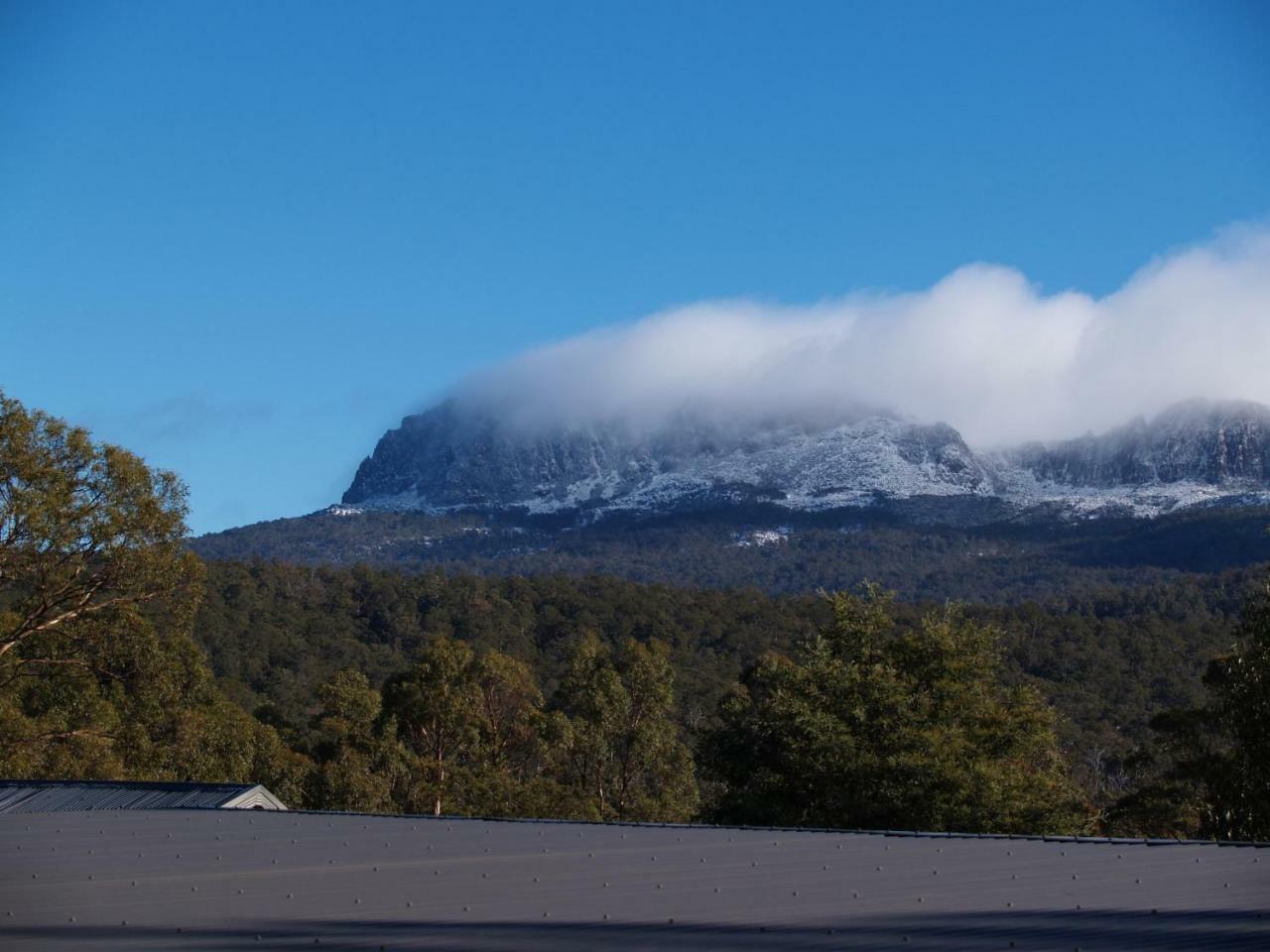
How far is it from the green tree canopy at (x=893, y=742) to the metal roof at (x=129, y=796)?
13.4m

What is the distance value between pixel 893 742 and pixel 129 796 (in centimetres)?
1605

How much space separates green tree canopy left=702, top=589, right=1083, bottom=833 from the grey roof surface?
45.5 feet

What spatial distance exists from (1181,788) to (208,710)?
88.7ft

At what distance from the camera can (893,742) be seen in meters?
29.8

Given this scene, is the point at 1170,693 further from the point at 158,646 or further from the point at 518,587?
the point at 158,646

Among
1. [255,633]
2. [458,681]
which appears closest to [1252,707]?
[458,681]

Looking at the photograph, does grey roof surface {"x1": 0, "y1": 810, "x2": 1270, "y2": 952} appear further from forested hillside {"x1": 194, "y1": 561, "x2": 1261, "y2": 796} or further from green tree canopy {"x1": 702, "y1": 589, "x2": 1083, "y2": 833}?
forested hillside {"x1": 194, "y1": 561, "x2": 1261, "y2": 796}

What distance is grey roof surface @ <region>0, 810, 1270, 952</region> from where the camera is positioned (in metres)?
8.41

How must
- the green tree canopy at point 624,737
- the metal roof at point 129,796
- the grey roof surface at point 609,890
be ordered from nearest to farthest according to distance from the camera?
the grey roof surface at point 609,890 → the metal roof at point 129,796 → the green tree canopy at point 624,737

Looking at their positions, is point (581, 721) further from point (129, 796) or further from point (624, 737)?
point (129, 796)

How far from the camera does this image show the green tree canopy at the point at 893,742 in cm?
2858

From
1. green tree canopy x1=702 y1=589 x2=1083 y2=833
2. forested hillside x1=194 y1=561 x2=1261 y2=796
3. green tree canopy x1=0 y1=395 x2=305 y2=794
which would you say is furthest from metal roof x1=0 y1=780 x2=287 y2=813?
forested hillside x1=194 y1=561 x2=1261 y2=796

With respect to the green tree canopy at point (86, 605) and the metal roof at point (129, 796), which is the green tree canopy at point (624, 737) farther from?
the metal roof at point (129, 796)

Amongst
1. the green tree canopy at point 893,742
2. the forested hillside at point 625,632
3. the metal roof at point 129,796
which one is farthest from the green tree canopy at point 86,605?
the forested hillside at point 625,632
